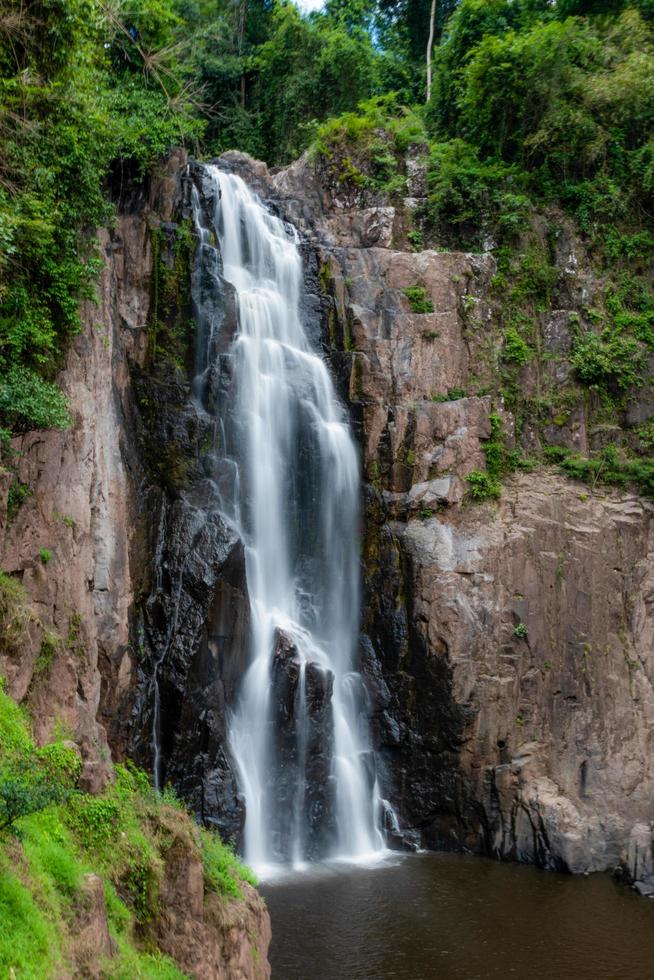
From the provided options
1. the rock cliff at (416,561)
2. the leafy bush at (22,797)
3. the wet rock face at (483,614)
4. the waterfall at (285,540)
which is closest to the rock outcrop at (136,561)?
the rock cliff at (416,561)

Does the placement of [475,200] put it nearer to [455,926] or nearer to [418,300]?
[418,300]

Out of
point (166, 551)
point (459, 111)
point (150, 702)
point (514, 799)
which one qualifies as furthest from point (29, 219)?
point (459, 111)

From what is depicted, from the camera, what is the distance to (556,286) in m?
24.0

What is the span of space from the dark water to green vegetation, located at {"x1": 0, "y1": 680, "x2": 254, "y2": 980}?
258cm

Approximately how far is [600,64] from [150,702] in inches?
907

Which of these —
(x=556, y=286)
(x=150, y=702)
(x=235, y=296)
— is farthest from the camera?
(x=556, y=286)

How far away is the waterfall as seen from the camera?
57.5ft

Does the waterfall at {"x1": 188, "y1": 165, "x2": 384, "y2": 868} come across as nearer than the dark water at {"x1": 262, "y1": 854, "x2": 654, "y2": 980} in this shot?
No

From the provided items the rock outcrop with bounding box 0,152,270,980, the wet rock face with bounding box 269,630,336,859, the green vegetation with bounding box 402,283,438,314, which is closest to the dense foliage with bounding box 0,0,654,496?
the rock outcrop with bounding box 0,152,270,980

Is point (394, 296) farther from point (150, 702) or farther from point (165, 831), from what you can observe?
point (165, 831)

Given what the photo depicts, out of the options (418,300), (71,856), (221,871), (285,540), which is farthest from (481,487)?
(71,856)

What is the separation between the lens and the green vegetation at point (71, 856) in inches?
263

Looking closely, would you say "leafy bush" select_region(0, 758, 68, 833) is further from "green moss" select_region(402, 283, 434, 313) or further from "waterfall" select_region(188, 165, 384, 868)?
"green moss" select_region(402, 283, 434, 313)

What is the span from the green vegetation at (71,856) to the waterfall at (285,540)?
5772mm
